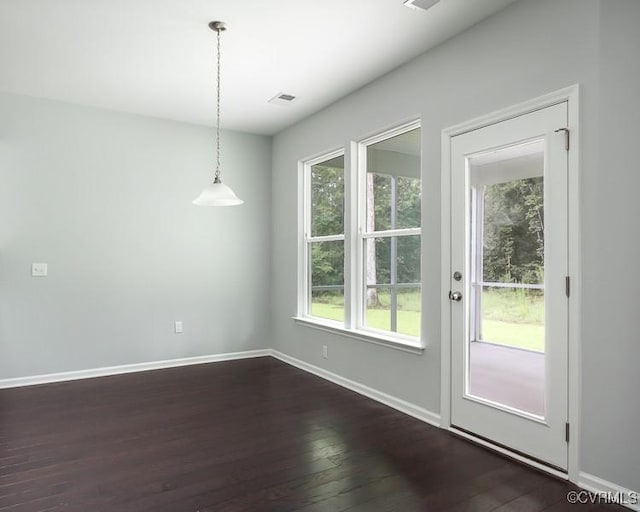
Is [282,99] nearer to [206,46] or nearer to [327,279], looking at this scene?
[206,46]

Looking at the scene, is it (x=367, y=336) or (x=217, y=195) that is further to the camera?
(x=367, y=336)

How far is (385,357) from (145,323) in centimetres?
264

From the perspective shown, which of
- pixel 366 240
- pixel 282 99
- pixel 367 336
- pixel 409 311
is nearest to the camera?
pixel 409 311

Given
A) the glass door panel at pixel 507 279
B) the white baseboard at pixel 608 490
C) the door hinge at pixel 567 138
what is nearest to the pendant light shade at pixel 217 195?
the glass door panel at pixel 507 279

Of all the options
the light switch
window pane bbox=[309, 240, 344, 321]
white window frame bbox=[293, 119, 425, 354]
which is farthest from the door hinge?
the light switch

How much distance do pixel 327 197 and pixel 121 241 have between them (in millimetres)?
2188

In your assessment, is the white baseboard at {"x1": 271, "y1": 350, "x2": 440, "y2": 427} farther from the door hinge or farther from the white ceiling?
the white ceiling

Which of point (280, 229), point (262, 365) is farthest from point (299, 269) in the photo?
point (262, 365)

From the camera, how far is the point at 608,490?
84.6 inches

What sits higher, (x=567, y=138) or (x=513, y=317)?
(x=567, y=138)

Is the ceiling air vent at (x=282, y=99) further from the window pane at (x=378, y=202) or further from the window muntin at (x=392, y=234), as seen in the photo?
the window pane at (x=378, y=202)

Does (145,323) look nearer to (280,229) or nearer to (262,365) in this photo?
(262,365)

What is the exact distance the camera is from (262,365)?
16.2ft

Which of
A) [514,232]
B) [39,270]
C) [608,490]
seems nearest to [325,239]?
[514,232]
